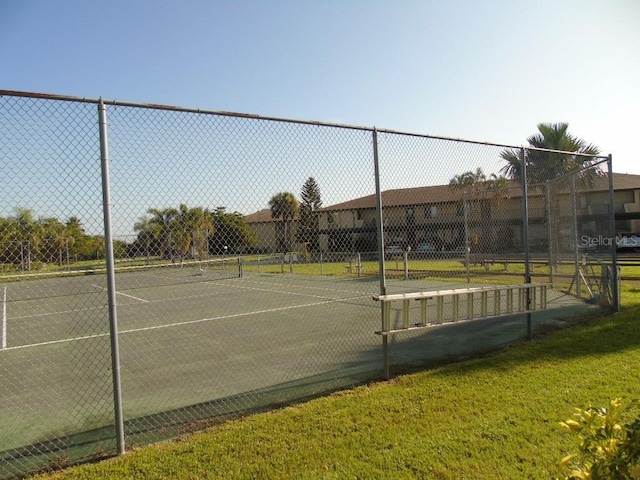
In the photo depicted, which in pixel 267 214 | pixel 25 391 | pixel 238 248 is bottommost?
pixel 25 391

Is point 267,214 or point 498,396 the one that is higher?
point 267,214

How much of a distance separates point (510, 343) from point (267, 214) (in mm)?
4402

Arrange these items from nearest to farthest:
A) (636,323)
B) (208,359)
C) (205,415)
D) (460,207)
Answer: (205,415)
(208,359)
(636,323)
(460,207)

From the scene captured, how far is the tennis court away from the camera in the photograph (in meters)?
5.22

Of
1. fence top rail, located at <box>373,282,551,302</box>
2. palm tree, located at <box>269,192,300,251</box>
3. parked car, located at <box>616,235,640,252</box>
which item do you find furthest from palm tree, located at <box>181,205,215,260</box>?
parked car, located at <box>616,235,640,252</box>

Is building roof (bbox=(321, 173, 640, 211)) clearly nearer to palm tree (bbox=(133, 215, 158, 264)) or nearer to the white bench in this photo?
the white bench

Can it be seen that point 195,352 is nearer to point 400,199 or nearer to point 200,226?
point 200,226

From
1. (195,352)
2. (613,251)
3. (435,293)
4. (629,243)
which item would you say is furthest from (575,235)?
(629,243)

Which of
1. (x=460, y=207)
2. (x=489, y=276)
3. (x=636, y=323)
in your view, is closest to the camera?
(x=636, y=323)

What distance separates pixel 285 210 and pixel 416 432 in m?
2.81

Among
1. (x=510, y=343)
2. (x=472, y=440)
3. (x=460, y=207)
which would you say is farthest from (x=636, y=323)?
(x=472, y=440)

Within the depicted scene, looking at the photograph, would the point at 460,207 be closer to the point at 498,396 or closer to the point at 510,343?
the point at 510,343

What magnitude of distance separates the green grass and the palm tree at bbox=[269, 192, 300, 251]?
1.93 metres

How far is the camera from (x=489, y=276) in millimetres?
15352
